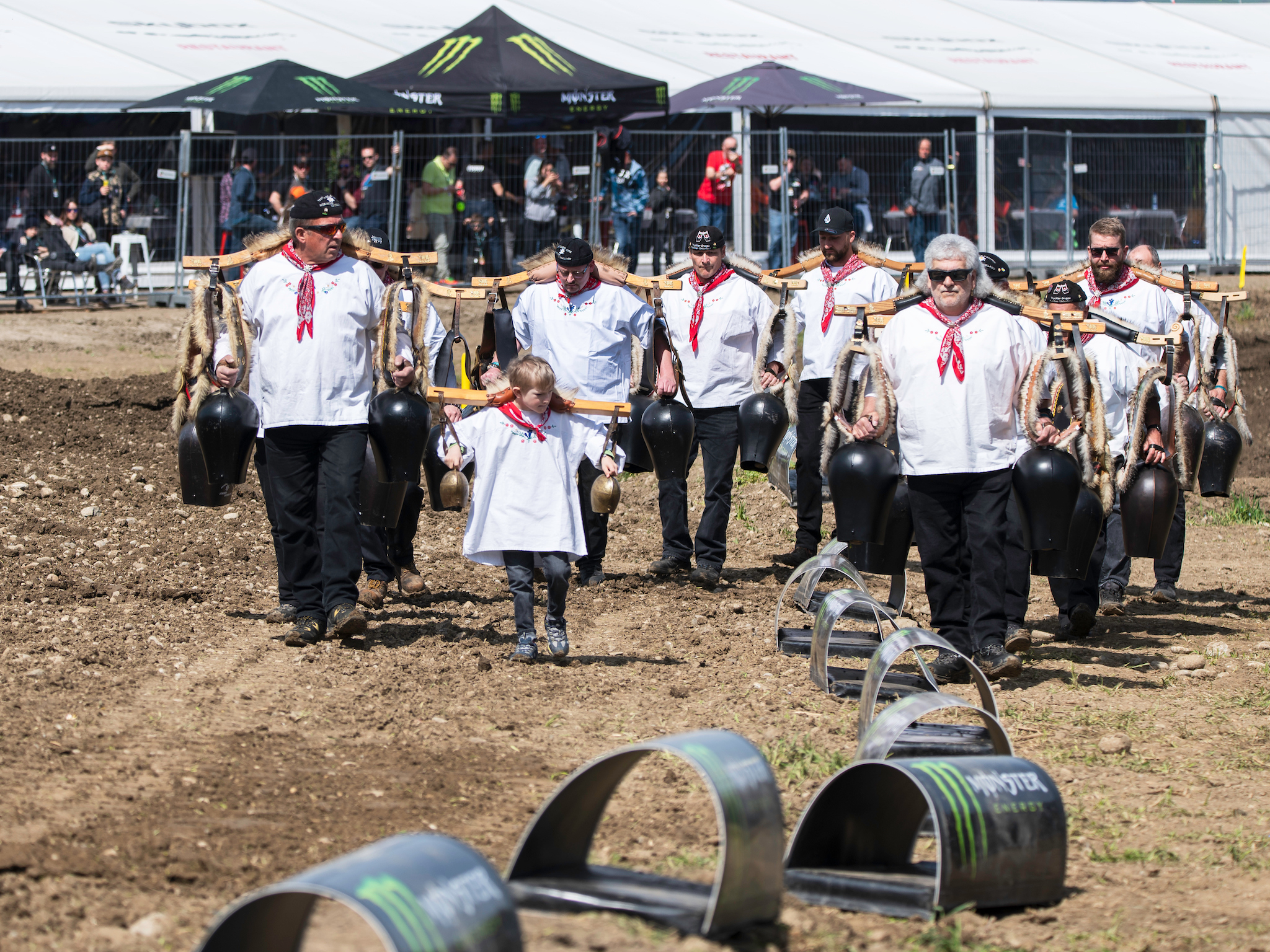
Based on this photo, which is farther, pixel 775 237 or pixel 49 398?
pixel 775 237

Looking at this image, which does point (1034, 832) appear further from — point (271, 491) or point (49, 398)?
point (49, 398)

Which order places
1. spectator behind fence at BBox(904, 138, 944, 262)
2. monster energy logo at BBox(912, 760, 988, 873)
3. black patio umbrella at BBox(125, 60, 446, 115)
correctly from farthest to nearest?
1. spectator behind fence at BBox(904, 138, 944, 262)
2. black patio umbrella at BBox(125, 60, 446, 115)
3. monster energy logo at BBox(912, 760, 988, 873)

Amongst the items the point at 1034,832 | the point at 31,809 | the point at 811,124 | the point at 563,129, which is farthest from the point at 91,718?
the point at 811,124

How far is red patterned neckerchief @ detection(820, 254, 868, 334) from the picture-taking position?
9.85 m

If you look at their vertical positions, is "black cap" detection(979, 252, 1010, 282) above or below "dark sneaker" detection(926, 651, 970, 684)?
above

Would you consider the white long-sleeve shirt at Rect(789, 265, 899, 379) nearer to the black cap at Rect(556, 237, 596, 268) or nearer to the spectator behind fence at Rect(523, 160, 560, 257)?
the black cap at Rect(556, 237, 596, 268)

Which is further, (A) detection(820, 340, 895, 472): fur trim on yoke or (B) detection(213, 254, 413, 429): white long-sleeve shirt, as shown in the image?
(B) detection(213, 254, 413, 429): white long-sleeve shirt

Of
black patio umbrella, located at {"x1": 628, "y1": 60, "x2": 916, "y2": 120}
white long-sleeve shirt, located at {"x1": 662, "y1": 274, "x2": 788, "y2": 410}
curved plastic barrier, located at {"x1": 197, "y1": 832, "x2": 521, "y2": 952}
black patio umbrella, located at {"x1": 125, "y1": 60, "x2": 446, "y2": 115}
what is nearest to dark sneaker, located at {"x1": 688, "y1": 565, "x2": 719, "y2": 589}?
white long-sleeve shirt, located at {"x1": 662, "y1": 274, "x2": 788, "y2": 410}

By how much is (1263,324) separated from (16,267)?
15204 millimetres

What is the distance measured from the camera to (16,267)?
17.5 meters

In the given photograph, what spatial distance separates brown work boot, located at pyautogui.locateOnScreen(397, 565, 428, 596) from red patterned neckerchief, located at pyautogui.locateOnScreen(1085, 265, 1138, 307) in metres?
4.13

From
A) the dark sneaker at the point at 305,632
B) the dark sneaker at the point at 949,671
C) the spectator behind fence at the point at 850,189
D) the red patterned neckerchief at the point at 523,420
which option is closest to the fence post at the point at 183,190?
the spectator behind fence at the point at 850,189

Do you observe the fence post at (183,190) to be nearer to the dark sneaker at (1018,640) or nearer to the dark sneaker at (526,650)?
the dark sneaker at (526,650)

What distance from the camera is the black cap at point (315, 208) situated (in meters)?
7.38
